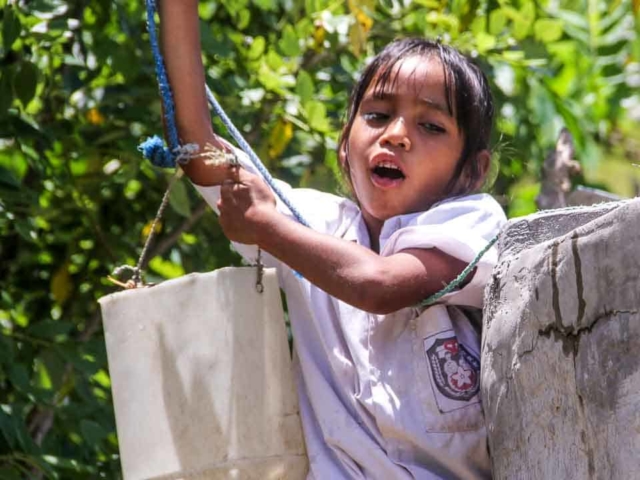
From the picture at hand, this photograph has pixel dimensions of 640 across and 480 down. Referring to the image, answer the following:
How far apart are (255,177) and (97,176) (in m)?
1.37

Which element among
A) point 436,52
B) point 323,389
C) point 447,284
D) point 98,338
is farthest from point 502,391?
point 98,338

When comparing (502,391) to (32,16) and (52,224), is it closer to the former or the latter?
(32,16)

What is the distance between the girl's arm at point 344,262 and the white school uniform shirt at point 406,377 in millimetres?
34

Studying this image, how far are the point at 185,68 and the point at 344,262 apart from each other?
44 cm

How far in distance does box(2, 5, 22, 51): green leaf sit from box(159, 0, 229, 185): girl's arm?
2.56 ft

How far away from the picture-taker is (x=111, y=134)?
340 centimetres

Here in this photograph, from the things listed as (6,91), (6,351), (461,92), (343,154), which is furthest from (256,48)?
(461,92)

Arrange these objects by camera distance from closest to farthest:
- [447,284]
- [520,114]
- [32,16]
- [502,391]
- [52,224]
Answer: [502,391] → [447,284] → [32,16] → [52,224] → [520,114]

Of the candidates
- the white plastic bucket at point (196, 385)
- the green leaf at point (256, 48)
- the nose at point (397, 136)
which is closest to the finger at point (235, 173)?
the white plastic bucket at point (196, 385)

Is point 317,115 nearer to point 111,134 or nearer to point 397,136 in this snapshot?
point 111,134

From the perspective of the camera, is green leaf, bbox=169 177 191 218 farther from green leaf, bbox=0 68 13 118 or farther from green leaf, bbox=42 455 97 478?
green leaf, bbox=42 455 97 478

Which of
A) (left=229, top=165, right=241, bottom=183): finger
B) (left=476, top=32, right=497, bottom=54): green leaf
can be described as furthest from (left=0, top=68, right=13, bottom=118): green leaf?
(left=476, top=32, right=497, bottom=54): green leaf

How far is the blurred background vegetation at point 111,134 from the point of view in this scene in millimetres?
3084

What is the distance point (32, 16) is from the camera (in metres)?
3.08
